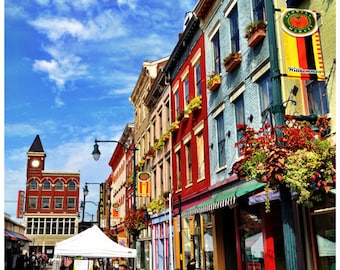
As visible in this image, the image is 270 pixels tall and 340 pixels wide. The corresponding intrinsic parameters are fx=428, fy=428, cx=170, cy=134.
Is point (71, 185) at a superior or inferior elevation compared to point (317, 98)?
superior

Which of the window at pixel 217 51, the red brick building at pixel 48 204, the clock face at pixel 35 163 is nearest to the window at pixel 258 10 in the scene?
the window at pixel 217 51

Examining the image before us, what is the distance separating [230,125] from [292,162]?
8.82 meters

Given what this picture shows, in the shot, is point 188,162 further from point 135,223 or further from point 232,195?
point 232,195

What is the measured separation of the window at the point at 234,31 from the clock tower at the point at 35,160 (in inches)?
2932

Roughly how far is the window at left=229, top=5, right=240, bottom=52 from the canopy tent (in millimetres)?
7827

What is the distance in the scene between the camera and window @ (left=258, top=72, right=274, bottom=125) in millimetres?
12337

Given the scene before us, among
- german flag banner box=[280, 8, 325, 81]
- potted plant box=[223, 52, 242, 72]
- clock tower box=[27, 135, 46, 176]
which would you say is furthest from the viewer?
clock tower box=[27, 135, 46, 176]

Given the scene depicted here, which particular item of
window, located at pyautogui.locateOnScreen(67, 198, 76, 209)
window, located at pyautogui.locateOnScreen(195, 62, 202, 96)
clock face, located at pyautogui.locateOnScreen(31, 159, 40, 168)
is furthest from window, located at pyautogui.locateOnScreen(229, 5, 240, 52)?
clock face, located at pyautogui.locateOnScreen(31, 159, 40, 168)

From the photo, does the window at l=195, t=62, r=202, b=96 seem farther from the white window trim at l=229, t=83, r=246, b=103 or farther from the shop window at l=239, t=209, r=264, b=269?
the shop window at l=239, t=209, r=264, b=269

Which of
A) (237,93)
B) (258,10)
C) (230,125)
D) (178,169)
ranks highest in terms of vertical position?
(258,10)

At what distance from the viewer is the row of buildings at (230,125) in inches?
308

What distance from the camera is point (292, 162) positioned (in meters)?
6.35

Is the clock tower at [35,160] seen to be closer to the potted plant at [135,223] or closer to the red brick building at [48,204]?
the red brick building at [48,204]

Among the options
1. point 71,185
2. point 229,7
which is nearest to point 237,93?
point 229,7
